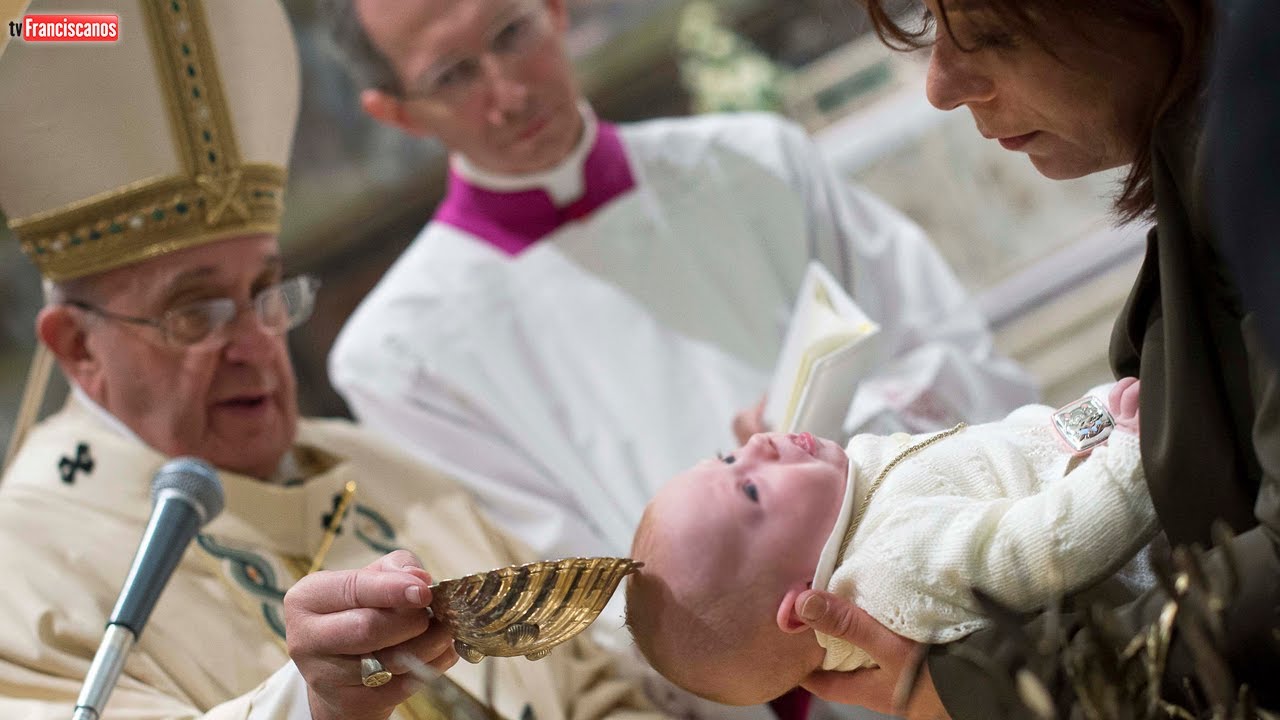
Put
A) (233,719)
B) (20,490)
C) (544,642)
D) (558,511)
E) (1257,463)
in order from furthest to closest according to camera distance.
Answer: (558,511) → (20,490) → (233,719) → (544,642) → (1257,463)

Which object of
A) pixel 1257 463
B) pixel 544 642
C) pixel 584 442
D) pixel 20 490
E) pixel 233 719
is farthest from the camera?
pixel 584 442

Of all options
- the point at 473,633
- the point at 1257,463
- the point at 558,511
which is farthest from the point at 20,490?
the point at 1257,463

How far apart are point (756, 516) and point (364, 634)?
0.50 metres

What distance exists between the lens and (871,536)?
160cm

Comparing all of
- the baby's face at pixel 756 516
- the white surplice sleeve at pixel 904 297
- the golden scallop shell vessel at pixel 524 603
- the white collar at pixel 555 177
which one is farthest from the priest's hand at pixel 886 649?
the white collar at pixel 555 177

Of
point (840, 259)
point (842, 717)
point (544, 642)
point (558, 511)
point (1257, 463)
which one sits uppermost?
point (1257, 463)

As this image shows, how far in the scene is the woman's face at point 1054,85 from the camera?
1411 mm

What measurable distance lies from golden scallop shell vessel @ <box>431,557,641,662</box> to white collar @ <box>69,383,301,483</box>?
1.21 metres

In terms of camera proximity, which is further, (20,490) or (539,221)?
(539,221)

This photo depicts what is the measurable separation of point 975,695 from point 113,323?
5.73ft

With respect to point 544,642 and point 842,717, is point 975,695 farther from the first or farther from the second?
point 842,717

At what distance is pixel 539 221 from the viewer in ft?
11.7

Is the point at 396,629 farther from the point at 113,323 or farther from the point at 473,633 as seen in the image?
the point at 113,323

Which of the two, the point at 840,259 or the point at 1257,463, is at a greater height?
the point at 1257,463
